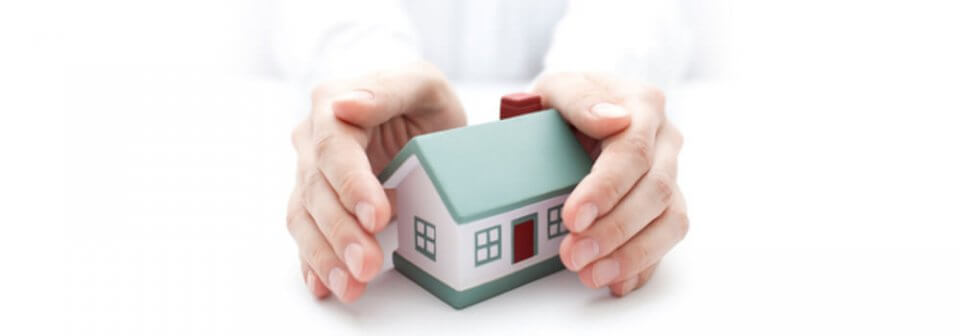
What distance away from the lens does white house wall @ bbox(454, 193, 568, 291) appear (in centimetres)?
85

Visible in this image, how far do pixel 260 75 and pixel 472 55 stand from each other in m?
0.65

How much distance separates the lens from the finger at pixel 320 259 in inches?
32.2

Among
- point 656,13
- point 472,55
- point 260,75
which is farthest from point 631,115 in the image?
point 260,75

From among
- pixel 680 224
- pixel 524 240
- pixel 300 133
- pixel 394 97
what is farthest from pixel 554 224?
pixel 300 133

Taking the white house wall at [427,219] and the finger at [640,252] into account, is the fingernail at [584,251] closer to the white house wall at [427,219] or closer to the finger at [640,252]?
the finger at [640,252]

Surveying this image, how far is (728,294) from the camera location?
0.90 meters

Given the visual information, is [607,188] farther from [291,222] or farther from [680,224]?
[291,222]

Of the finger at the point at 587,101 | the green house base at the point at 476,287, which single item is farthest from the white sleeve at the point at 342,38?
the green house base at the point at 476,287

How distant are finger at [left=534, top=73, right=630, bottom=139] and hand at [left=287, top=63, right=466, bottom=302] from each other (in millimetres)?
157

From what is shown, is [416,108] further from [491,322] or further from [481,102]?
[481,102]

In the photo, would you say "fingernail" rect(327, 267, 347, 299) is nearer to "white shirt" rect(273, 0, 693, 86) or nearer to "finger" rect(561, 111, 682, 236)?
"finger" rect(561, 111, 682, 236)

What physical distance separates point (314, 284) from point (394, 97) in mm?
254

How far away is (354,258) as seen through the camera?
783mm

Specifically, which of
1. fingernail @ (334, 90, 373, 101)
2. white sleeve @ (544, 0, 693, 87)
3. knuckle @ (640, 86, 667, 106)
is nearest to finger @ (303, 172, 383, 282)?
fingernail @ (334, 90, 373, 101)
